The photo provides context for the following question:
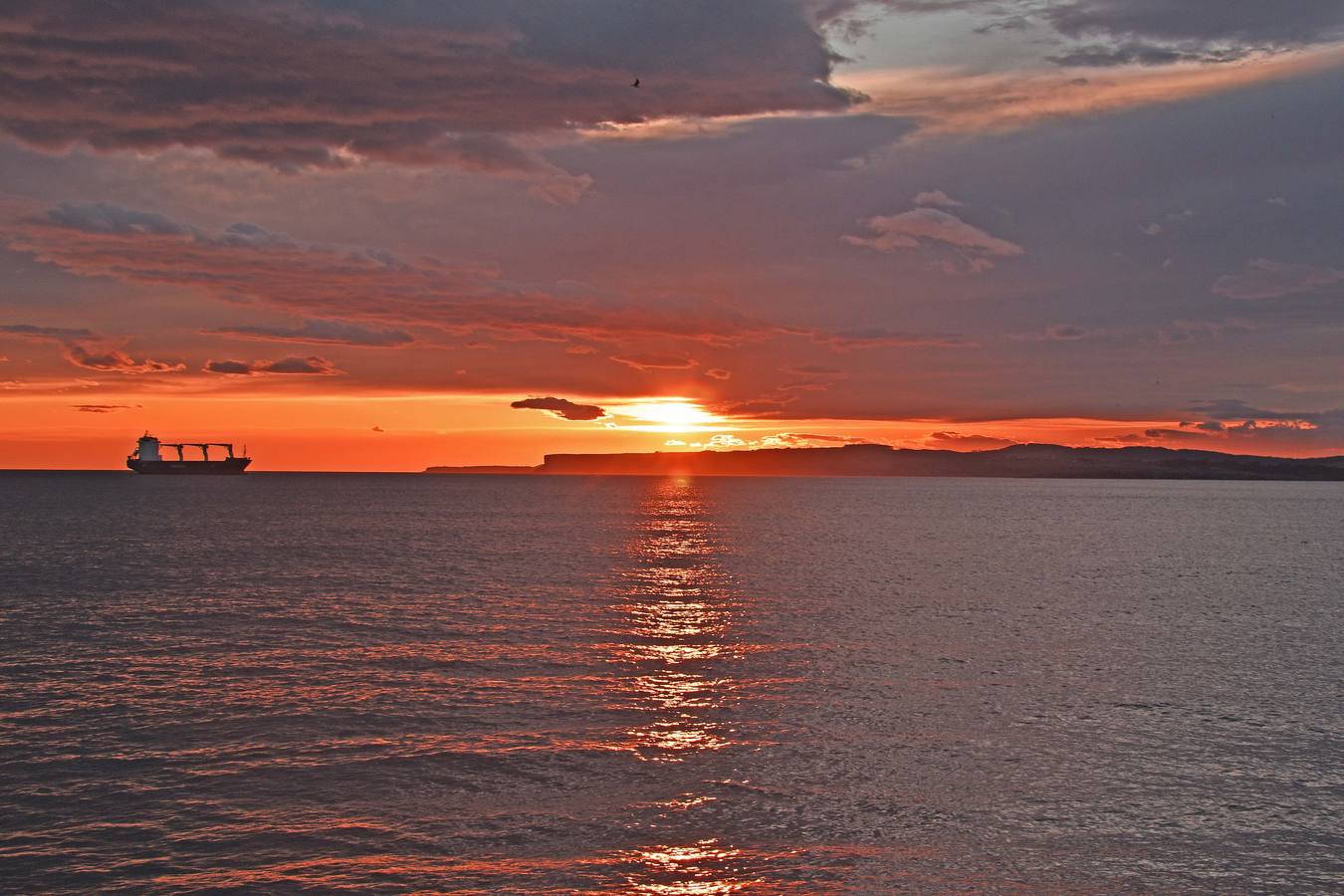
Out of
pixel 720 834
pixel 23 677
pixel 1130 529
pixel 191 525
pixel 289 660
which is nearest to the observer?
pixel 720 834

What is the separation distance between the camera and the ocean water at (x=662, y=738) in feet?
69.2

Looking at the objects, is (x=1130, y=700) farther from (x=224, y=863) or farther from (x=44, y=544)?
(x=44, y=544)

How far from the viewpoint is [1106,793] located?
25.4m

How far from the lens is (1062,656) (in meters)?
44.8

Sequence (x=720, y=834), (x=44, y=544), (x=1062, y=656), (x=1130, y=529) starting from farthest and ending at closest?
(x=1130, y=529) → (x=44, y=544) → (x=1062, y=656) → (x=720, y=834)

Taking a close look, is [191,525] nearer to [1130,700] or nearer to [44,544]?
[44,544]

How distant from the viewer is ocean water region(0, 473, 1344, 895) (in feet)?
69.2

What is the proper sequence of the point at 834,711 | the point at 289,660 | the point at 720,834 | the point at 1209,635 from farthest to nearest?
the point at 1209,635, the point at 289,660, the point at 834,711, the point at 720,834

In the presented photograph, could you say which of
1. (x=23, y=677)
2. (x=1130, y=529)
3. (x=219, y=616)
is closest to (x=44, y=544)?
(x=219, y=616)

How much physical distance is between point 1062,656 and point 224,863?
35.0 m

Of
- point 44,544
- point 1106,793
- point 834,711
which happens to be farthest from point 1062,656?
point 44,544

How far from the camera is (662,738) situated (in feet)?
99.3

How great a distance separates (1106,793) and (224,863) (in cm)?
1982

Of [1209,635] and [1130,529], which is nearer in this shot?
[1209,635]
